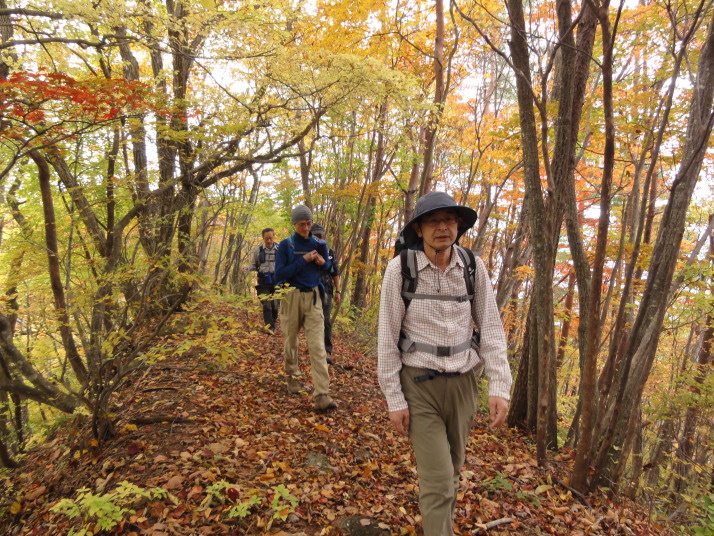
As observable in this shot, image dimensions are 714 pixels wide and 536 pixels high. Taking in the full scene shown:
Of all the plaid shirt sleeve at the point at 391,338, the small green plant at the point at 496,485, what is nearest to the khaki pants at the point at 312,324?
the small green plant at the point at 496,485

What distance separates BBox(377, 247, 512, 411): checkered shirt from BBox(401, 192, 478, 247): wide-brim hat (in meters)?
0.18

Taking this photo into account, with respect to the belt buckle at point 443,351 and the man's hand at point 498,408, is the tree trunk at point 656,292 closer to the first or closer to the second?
the man's hand at point 498,408

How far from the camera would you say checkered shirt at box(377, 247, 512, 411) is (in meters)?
2.36

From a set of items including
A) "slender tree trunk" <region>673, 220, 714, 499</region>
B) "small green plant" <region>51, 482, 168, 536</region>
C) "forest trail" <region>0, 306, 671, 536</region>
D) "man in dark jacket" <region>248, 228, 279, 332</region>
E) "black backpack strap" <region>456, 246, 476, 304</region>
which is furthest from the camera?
"man in dark jacket" <region>248, 228, 279, 332</region>

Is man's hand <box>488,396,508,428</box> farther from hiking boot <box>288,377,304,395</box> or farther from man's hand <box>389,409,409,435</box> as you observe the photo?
hiking boot <box>288,377,304,395</box>

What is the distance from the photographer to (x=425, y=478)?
232cm

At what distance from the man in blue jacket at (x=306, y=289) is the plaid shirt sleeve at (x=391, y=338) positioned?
7.77 ft

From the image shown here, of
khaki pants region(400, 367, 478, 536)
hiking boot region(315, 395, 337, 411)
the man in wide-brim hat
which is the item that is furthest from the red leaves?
khaki pants region(400, 367, 478, 536)

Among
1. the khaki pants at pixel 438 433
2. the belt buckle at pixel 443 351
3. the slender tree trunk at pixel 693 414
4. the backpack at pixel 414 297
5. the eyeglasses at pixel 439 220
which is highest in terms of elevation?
the eyeglasses at pixel 439 220

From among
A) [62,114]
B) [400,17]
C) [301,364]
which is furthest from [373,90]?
[301,364]

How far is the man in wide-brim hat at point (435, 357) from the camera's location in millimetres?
2320

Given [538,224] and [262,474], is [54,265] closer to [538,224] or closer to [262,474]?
[262,474]

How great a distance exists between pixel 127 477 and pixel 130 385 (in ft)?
8.01

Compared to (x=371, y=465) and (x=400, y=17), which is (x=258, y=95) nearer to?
(x=400, y=17)
